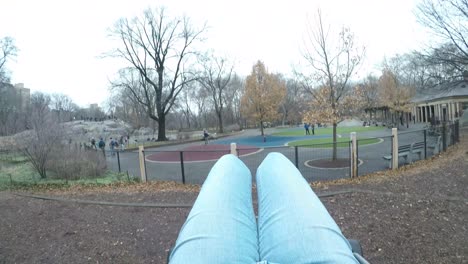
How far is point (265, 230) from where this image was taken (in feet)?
3.40

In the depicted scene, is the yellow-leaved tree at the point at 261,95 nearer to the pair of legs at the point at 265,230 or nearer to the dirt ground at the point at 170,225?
the dirt ground at the point at 170,225

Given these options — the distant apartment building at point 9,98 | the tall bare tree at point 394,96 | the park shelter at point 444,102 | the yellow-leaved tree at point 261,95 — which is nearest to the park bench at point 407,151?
the yellow-leaved tree at point 261,95

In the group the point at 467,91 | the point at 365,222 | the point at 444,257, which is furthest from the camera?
the point at 467,91

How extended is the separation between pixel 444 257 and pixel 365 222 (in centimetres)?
116

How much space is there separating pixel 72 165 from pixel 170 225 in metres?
9.15

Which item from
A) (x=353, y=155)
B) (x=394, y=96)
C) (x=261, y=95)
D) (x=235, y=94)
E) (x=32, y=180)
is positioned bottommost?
(x=32, y=180)

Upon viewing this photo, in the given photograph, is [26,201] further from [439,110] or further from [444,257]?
[439,110]

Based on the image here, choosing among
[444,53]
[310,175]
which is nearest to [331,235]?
[310,175]

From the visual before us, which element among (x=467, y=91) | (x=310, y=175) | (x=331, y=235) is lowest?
(x=310, y=175)

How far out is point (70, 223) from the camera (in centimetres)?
510

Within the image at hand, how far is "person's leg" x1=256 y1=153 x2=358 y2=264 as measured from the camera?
0.83 metres

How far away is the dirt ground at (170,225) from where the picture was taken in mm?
3708

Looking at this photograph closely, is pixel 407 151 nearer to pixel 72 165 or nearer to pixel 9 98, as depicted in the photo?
pixel 72 165

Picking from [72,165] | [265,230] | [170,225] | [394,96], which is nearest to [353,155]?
[170,225]
